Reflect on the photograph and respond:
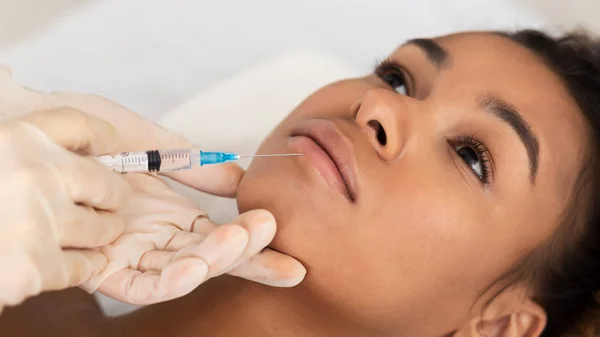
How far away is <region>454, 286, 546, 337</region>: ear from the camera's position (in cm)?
102

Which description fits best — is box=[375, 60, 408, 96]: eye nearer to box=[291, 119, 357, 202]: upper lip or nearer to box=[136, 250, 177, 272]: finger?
box=[291, 119, 357, 202]: upper lip

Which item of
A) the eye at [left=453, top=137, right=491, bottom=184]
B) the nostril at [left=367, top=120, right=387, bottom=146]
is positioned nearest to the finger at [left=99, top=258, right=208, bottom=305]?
the nostril at [left=367, top=120, right=387, bottom=146]

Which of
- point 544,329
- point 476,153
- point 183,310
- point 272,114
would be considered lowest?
point 544,329

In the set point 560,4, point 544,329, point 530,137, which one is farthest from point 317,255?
point 560,4

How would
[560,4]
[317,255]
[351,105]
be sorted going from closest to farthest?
[317,255] → [351,105] → [560,4]

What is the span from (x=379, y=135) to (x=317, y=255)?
0.72ft

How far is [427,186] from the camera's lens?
90 cm

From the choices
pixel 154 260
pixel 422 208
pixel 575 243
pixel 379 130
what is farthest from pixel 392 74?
pixel 154 260

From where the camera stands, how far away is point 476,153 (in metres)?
0.96

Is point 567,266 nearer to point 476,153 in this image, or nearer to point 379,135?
point 476,153

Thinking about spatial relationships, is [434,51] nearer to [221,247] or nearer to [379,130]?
[379,130]

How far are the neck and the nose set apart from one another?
0.94ft

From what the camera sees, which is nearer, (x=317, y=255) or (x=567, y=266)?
(x=317, y=255)

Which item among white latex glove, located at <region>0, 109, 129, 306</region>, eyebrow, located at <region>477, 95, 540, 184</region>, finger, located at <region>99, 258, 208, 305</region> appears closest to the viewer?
white latex glove, located at <region>0, 109, 129, 306</region>
